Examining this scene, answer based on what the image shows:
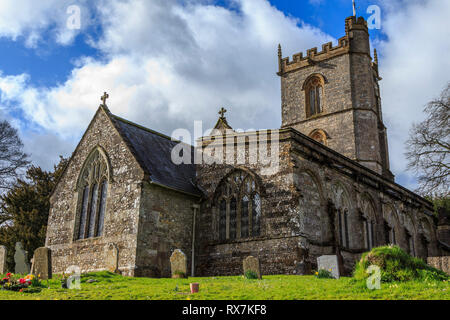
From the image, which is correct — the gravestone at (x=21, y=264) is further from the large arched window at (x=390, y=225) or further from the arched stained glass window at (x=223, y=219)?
the large arched window at (x=390, y=225)

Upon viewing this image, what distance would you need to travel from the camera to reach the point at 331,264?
1505 cm

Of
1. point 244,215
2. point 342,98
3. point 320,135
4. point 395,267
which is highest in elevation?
point 342,98

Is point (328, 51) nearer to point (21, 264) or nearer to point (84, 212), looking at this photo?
point (84, 212)

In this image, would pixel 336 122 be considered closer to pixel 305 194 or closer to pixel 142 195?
pixel 305 194

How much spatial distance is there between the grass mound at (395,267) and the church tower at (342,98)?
22218 millimetres

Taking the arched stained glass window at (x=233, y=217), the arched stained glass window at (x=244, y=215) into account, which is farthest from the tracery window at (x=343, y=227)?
the arched stained glass window at (x=233, y=217)

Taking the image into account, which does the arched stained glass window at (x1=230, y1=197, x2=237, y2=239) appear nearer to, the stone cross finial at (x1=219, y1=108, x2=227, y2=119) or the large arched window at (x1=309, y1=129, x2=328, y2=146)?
the stone cross finial at (x1=219, y1=108, x2=227, y2=119)

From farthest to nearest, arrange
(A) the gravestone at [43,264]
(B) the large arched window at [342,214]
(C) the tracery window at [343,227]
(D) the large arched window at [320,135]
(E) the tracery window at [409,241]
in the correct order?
(D) the large arched window at [320,135] < (E) the tracery window at [409,241] < (C) the tracery window at [343,227] < (B) the large arched window at [342,214] < (A) the gravestone at [43,264]

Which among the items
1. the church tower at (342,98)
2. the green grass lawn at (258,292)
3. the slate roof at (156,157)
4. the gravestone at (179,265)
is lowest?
the green grass lawn at (258,292)

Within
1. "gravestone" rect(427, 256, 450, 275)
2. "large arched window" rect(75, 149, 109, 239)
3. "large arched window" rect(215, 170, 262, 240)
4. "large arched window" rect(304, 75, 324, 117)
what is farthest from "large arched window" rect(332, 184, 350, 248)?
"large arched window" rect(304, 75, 324, 117)

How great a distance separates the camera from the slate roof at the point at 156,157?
2061 centimetres

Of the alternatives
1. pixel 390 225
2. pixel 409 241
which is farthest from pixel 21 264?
pixel 409 241

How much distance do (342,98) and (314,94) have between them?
281 centimetres
